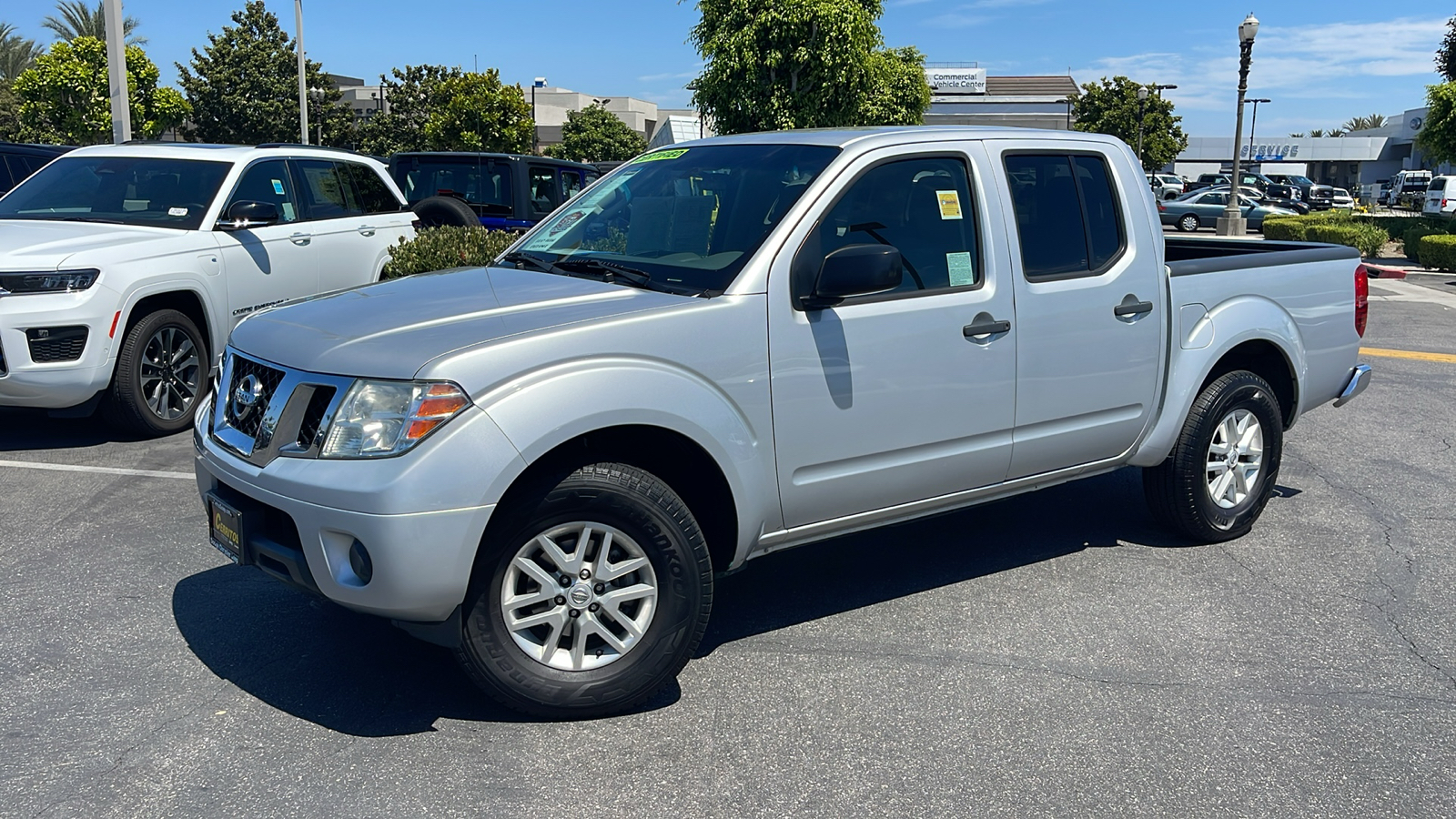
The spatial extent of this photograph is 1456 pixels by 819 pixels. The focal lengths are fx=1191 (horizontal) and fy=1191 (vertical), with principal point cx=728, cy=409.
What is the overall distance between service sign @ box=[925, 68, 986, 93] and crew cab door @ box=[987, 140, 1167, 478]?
75.9 meters

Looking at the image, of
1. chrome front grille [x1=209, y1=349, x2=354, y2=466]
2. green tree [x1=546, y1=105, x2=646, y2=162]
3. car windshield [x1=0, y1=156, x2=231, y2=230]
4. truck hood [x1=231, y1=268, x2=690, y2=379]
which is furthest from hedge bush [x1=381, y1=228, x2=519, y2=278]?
green tree [x1=546, y1=105, x2=646, y2=162]

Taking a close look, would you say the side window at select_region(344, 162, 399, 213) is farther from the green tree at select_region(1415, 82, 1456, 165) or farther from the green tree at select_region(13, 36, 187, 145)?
the green tree at select_region(13, 36, 187, 145)

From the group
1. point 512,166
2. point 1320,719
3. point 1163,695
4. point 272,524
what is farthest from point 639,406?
point 512,166

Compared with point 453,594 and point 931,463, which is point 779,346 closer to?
point 931,463

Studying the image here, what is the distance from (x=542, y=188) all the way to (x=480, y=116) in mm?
40906

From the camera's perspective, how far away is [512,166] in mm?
14094

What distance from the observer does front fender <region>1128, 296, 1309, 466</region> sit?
17.5 feet

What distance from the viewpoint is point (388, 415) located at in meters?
3.47

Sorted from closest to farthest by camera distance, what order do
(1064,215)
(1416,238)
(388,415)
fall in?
1. (388,415)
2. (1064,215)
3. (1416,238)

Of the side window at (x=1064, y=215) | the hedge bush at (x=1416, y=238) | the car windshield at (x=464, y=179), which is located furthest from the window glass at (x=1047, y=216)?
the hedge bush at (x=1416, y=238)

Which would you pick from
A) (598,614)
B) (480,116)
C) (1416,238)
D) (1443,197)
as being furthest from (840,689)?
(480,116)

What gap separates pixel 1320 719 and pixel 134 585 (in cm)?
457

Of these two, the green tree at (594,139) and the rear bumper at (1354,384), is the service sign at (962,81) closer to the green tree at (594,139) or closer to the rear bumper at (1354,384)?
the green tree at (594,139)

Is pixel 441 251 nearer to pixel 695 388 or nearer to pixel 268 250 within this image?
→ pixel 268 250
